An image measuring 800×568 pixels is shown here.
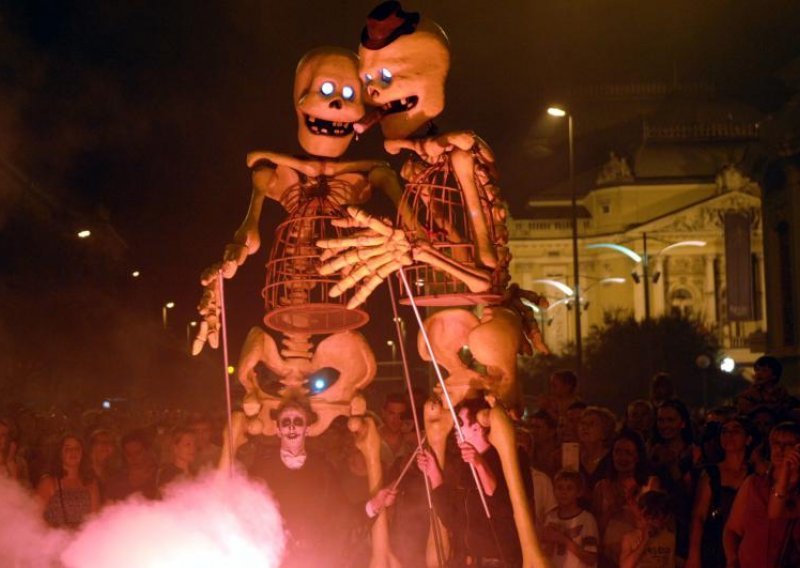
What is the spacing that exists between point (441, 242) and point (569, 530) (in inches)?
93.1

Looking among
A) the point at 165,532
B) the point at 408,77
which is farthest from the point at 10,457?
the point at 408,77

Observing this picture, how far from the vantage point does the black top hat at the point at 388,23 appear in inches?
289

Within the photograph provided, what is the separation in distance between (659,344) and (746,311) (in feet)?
70.6

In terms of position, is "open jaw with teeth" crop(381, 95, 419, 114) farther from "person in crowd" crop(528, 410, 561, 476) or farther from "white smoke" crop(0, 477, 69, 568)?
"white smoke" crop(0, 477, 69, 568)

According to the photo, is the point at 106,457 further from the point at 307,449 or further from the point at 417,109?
the point at 417,109

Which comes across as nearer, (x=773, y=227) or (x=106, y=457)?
(x=106, y=457)

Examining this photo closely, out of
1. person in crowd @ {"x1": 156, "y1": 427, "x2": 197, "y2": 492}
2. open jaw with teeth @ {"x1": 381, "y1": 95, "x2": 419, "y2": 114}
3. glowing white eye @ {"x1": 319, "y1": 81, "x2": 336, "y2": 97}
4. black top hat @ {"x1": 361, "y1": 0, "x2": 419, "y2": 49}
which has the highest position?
black top hat @ {"x1": 361, "y1": 0, "x2": 419, "y2": 49}

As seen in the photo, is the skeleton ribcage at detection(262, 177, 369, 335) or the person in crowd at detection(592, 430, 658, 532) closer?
the skeleton ribcage at detection(262, 177, 369, 335)

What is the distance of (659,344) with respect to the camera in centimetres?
5719

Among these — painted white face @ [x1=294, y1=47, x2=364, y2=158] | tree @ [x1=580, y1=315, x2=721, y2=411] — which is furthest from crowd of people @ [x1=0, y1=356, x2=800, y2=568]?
tree @ [x1=580, y1=315, x2=721, y2=411]

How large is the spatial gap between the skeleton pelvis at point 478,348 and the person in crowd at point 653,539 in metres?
1.38

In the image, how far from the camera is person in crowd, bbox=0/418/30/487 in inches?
352

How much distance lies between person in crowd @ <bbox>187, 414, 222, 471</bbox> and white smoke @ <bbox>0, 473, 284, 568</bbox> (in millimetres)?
566

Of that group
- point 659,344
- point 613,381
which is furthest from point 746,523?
point 659,344
